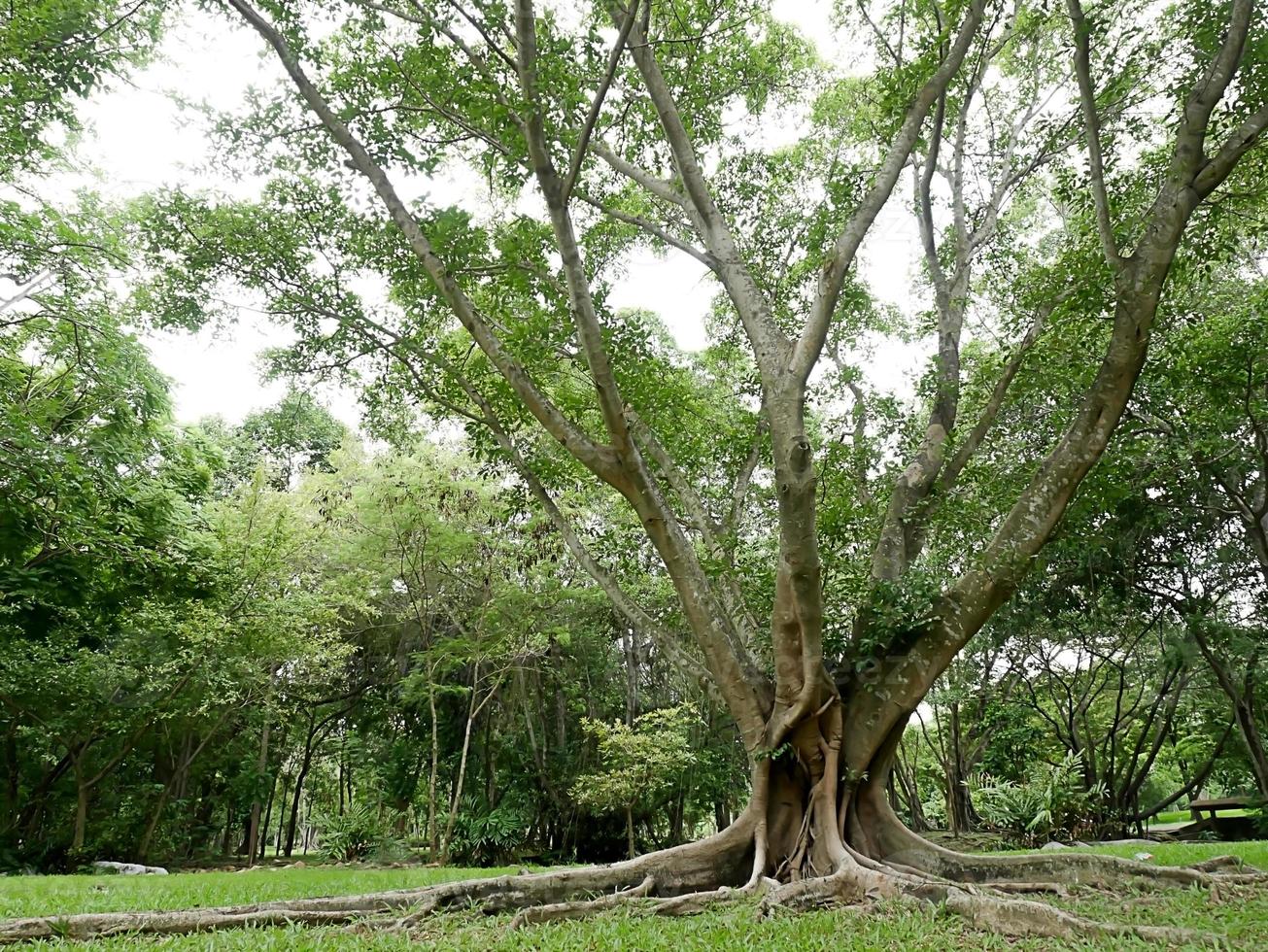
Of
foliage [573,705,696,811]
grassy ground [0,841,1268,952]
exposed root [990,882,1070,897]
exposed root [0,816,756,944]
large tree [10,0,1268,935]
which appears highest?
large tree [10,0,1268,935]

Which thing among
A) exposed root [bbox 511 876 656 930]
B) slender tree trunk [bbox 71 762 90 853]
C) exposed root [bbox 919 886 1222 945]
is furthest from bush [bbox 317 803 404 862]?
exposed root [bbox 919 886 1222 945]

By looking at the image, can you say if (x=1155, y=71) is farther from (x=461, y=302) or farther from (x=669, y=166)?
(x=461, y=302)

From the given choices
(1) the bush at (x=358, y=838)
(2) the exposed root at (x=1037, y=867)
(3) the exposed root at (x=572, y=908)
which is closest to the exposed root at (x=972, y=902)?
(2) the exposed root at (x=1037, y=867)

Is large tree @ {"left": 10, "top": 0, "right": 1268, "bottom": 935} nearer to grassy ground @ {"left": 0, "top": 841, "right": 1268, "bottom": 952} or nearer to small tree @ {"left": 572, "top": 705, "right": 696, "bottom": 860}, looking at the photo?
grassy ground @ {"left": 0, "top": 841, "right": 1268, "bottom": 952}

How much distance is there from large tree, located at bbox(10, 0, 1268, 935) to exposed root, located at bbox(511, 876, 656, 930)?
5cm

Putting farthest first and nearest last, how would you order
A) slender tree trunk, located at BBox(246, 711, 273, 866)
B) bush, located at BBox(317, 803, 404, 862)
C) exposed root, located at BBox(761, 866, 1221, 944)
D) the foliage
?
slender tree trunk, located at BBox(246, 711, 273, 866)
bush, located at BBox(317, 803, 404, 862)
the foliage
exposed root, located at BBox(761, 866, 1221, 944)

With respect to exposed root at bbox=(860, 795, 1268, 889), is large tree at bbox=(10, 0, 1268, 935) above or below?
above

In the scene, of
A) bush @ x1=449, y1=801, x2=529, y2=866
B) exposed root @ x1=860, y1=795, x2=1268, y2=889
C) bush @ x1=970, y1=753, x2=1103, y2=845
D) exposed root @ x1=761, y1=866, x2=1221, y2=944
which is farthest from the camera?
bush @ x1=449, y1=801, x2=529, y2=866

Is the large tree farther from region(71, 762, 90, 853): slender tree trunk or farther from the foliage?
region(71, 762, 90, 853): slender tree trunk

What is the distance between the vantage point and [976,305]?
9.84m

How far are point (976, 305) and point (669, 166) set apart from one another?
4847 mm

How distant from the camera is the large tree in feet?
15.4

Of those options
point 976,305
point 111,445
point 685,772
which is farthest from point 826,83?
point 685,772

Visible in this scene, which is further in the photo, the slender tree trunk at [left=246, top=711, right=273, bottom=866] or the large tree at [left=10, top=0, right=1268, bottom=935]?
the slender tree trunk at [left=246, top=711, right=273, bottom=866]
